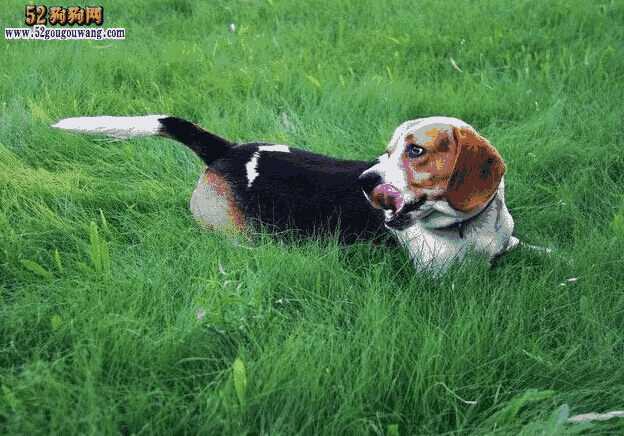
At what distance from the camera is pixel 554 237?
2869mm

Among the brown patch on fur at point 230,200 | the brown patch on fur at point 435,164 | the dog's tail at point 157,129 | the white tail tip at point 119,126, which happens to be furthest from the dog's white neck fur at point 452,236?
the white tail tip at point 119,126

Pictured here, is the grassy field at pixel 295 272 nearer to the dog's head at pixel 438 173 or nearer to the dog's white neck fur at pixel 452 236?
the dog's white neck fur at pixel 452 236

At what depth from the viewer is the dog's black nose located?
2.33 m

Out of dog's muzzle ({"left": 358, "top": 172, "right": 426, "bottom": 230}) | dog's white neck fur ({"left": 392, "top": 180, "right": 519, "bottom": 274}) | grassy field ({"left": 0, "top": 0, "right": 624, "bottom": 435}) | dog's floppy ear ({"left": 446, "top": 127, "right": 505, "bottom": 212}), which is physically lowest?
grassy field ({"left": 0, "top": 0, "right": 624, "bottom": 435})

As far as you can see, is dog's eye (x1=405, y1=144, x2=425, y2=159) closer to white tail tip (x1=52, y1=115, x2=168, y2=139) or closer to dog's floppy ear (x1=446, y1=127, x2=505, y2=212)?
dog's floppy ear (x1=446, y1=127, x2=505, y2=212)

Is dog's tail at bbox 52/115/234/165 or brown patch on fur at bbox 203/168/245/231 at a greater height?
dog's tail at bbox 52/115/234/165

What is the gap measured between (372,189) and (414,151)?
20 centimetres

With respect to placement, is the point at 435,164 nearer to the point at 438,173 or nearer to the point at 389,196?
the point at 438,173

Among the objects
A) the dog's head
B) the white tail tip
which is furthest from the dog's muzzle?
the white tail tip

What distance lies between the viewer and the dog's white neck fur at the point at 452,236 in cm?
237

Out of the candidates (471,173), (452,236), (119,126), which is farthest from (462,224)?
(119,126)

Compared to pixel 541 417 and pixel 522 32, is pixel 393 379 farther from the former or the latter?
pixel 522 32

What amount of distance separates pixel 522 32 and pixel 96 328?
4.11 meters

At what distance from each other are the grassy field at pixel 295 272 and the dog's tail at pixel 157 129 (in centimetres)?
34
